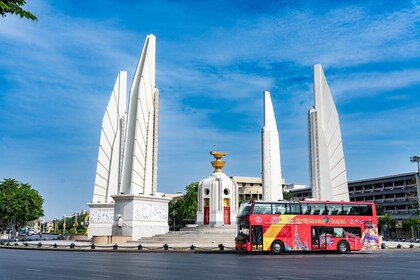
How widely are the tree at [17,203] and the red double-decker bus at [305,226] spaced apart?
3623 centimetres

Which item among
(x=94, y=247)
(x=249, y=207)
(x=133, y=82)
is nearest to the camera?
(x=249, y=207)

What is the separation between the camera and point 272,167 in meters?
42.7

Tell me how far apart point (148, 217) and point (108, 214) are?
8891mm

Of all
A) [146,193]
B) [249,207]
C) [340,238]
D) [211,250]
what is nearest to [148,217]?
[146,193]

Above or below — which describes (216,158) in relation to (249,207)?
above

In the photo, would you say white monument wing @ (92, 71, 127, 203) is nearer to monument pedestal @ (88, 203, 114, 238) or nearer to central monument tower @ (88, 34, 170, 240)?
central monument tower @ (88, 34, 170, 240)

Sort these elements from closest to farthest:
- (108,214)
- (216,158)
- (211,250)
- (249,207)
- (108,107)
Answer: (249,207) < (211,250) < (108,214) < (108,107) < (216,158)

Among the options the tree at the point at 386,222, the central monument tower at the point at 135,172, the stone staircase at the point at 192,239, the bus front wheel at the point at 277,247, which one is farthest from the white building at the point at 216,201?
the tree at the point at 386,222

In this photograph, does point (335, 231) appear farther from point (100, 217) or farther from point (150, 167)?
point (100, 217)

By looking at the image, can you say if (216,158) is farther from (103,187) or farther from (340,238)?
(340,238)

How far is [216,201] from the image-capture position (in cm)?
4500

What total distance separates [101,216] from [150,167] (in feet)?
29.3

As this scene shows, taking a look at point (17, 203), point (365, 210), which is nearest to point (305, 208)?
point (365, 210)

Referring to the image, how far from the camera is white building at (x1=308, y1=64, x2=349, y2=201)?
35459 millimetres
